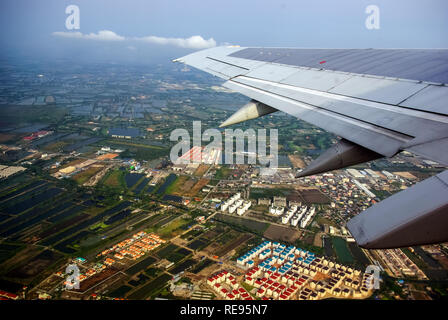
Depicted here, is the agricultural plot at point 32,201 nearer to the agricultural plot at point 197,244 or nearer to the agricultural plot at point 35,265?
the agricultural plot at point 35,265

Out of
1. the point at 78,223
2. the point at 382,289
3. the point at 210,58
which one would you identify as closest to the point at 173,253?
the point at 78,223

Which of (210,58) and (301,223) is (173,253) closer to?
(301,223)

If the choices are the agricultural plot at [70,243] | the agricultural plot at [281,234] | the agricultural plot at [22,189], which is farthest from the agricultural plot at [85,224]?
the agricultural plot at [281,234]

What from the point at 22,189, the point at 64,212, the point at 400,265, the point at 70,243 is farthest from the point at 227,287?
the point at 22,189

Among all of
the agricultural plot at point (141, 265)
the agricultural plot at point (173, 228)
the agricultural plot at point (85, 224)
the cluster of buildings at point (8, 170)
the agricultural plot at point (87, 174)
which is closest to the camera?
the agricultural plot at point (141, 265)
